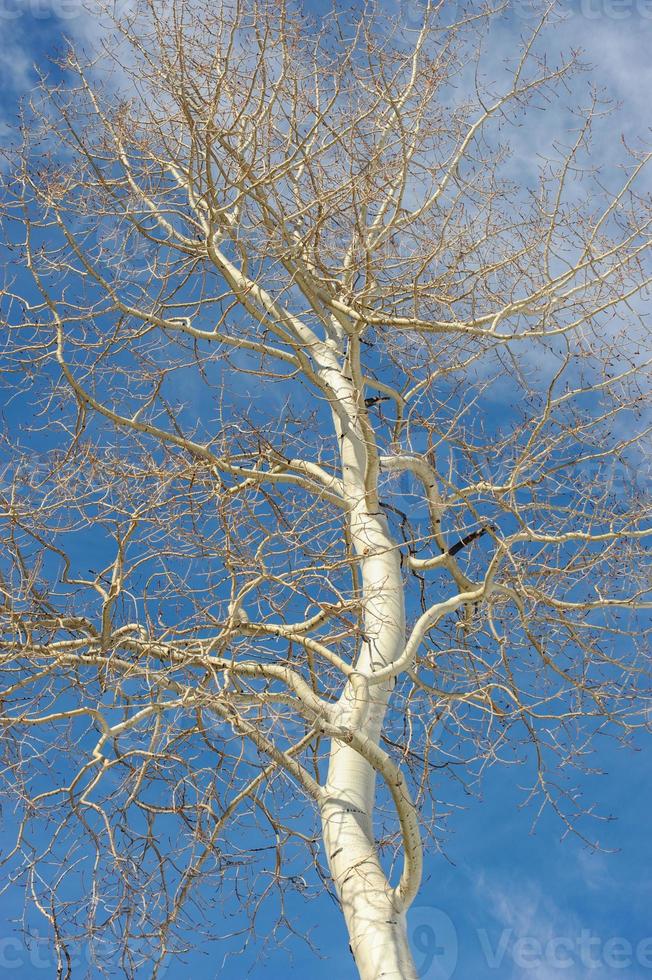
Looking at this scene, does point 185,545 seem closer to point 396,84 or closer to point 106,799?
point 106,799

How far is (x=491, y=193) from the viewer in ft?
25.7

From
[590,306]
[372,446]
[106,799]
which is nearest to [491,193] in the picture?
[590,306]

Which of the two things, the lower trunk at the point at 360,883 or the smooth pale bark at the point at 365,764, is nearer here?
the lower trunk at the point at 360,883

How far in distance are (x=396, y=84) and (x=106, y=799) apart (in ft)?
19.7

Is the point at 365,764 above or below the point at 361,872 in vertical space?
above

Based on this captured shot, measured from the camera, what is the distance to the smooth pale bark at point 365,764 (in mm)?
5418

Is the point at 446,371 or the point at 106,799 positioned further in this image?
the point at 446,371

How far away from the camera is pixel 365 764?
19.9 feet

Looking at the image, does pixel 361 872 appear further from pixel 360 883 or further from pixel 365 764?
pixel 365 764

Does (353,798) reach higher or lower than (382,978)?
higher

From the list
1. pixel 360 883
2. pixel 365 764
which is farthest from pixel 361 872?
pixel 365 764

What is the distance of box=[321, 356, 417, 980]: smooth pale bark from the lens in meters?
5.42

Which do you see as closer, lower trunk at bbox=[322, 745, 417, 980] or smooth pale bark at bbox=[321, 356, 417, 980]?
lower trunk at bbox=[322, 745, 417, 980]

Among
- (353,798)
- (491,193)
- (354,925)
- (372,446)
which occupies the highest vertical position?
(491,193)
